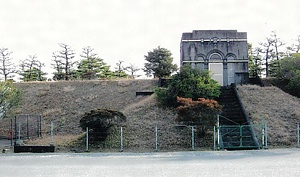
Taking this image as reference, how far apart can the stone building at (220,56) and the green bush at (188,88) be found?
7349 mm

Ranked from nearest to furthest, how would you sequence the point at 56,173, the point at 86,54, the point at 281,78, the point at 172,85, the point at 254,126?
the point at 56,173
the point at 254,126
the point at 172,85
the point at 281,78
the point at 86,54

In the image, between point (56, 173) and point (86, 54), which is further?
point (86, 54)

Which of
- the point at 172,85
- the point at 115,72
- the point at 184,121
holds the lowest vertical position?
the point at 184,121

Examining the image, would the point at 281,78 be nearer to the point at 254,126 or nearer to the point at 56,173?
the point at 254,126

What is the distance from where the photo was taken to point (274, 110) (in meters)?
24.7

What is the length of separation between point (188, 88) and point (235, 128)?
4745 millimetres

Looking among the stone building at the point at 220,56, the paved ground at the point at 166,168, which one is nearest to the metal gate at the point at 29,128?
the paved ground at the point at 166,168

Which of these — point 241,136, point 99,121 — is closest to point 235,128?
point 241,136

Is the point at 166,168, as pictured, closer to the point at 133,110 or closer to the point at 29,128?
the point at 133,110

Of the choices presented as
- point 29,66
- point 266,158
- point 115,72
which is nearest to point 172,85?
point 266,158

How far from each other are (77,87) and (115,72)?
623 inches

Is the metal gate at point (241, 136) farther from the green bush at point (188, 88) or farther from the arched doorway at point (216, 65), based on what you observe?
the arched doorway at point (216, 65)

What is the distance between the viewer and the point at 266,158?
14.8 m

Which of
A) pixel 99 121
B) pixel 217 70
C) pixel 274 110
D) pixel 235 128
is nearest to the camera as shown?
pixel 99 121
